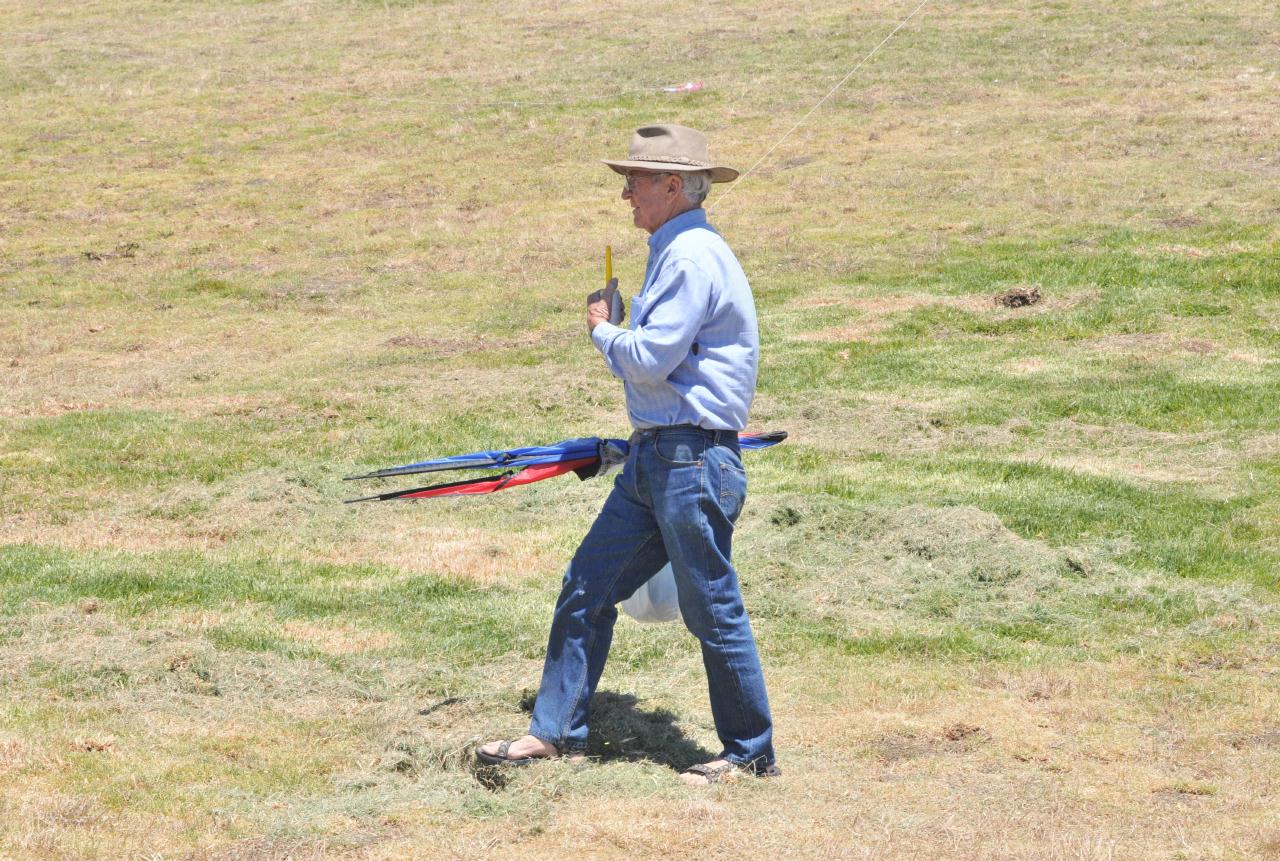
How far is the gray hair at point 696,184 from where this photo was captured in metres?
5.05

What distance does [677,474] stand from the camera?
193 inches

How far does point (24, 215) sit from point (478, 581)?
1826 cm

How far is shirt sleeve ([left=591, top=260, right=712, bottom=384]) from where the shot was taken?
480 cm

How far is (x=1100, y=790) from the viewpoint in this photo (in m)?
5.06

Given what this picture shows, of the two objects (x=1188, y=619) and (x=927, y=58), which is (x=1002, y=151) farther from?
(x=1188, y=619)

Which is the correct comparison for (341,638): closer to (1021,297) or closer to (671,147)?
(671,147)

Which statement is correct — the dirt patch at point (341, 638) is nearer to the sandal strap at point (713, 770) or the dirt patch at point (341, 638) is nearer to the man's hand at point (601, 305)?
the sandal strap at point (713, 770)

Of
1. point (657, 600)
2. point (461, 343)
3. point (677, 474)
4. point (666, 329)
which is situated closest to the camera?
point (666, 329)

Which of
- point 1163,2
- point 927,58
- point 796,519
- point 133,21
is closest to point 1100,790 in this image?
point 796,519

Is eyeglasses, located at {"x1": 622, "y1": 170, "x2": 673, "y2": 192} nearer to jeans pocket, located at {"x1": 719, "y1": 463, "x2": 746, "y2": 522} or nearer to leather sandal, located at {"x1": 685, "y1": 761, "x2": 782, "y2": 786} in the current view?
jeans pocket, located at {"x1": 719, "y1": 463, "x2": 746, "y2": 522}

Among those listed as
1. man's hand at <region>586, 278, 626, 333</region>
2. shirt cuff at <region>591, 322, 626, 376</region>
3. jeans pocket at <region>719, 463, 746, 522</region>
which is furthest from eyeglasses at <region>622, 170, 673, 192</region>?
jeans pocket at <region>719, 463, 746, 522</region>

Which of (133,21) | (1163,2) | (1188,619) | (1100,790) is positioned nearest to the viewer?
(1100,790)

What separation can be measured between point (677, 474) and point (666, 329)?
48cm

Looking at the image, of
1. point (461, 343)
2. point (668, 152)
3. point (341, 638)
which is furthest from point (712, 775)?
point (461, 343)
